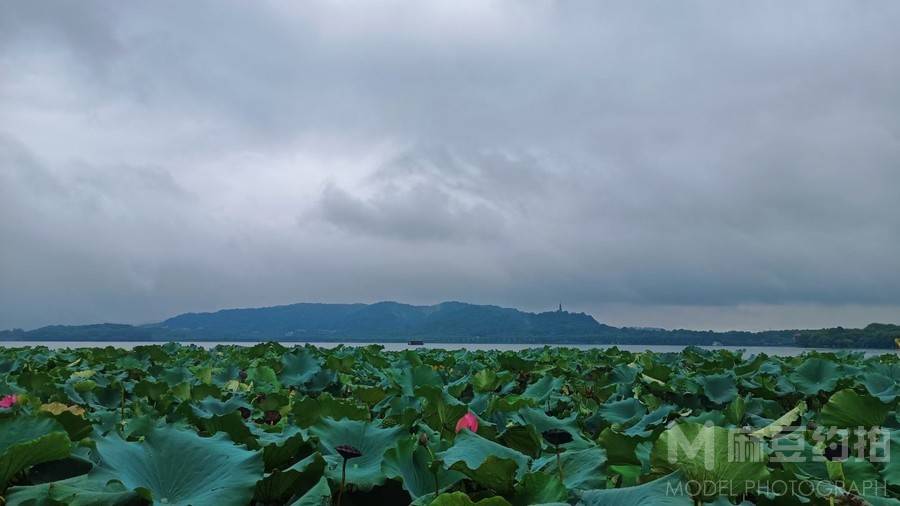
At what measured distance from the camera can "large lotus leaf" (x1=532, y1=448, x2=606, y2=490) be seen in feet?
5.89

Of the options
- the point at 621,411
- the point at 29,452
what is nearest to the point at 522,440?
the point at 621,411

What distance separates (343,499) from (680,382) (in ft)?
13.0

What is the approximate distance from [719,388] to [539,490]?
11.8 feet

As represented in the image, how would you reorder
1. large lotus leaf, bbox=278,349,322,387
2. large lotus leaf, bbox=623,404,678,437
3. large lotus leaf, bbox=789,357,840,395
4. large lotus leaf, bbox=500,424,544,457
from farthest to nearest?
large lotus leaf, bbox=278,349,322,387 → large lotus leaf, bbox=789,357,840,395 → large lotus leaf, bbox=623,404,678,437 → large lotus leaf, bbox=500,424,544,457

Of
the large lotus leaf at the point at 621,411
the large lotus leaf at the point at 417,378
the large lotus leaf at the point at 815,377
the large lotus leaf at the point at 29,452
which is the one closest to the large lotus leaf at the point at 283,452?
the large lotus leaf at the point at 29,452

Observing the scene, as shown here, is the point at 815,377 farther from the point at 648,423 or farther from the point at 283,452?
the point at 283,452

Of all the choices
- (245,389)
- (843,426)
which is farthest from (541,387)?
(245,389)

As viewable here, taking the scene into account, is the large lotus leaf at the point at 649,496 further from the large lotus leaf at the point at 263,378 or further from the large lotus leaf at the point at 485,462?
the large lotus leaf at the point at 263,378

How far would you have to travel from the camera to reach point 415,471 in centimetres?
179

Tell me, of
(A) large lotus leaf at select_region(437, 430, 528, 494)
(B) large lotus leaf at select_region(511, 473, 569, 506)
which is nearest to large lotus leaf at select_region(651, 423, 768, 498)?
(B) large lotus leaf at select_region(511, 473, 569, 506)

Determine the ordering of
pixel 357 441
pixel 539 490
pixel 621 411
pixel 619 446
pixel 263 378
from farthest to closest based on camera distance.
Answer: pixel 263 378 < pixel 621 411 < pixel 619 446 < pixel 357 441 < pixel 539 490

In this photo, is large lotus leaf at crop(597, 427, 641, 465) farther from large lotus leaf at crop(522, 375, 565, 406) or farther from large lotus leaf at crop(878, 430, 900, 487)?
large lotus leaf at crop(522, 375, 565, 406)

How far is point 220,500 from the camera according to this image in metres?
1.54

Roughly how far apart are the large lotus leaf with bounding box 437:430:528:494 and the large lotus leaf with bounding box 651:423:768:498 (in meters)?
0.40
